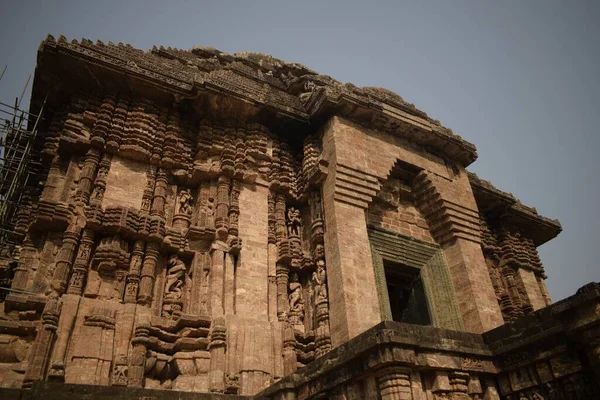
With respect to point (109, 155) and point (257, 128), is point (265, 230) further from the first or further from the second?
point (109, 155)

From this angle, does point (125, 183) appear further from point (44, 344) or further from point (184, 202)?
point (44, 344)

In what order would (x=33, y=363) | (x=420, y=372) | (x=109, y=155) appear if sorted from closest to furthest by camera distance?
(x=420, y=372) → (x=33, y=363) → (x=109, y=155)

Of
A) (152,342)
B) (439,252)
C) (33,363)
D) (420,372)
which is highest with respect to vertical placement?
(439,252)

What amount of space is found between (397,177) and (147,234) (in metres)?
6.84

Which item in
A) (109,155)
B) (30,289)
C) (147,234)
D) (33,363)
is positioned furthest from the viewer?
(109,155)

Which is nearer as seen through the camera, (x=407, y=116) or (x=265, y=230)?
(x=265, y=230)

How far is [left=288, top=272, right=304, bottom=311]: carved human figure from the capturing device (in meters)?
10.4

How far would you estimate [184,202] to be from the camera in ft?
36.3

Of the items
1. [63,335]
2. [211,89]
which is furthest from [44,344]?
[211,89]

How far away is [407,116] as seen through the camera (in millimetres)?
12828

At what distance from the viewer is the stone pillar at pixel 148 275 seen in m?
9.08

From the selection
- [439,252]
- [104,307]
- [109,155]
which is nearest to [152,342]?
[104,307]

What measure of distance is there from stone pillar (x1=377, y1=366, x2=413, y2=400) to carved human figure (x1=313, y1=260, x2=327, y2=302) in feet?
13.7

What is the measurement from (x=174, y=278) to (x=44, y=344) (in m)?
2.80
